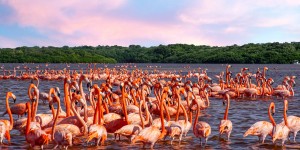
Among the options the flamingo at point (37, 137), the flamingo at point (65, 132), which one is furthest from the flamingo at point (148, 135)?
the flamingo at point (37, 137)

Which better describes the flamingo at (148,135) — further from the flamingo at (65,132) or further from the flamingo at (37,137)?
the flamingo at (37,137)

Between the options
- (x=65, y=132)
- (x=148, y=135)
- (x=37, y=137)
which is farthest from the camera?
(x=148, y=135)

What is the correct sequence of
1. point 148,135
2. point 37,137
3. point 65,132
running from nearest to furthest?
point 37,137 → point 65,132 → point 148,135

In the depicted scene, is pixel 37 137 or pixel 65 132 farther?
pixel 65 132

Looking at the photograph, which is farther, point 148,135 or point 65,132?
point 148,135

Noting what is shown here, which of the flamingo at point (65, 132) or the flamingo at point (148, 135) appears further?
the flamingo at point (148, 135)

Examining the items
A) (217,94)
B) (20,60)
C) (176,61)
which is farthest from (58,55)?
(217,94)

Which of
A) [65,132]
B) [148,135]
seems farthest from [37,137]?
[148,135]

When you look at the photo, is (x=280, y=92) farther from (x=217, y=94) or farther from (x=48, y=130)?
(x=48, y=130)

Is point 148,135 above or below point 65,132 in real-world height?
below

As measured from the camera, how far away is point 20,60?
503ft

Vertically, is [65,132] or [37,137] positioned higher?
[65,132]

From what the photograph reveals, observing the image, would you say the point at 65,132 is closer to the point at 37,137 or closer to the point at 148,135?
the point at 37,137

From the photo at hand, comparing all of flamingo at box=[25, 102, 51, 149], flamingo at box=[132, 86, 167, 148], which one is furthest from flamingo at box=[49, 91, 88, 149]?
flamingo at box=[132, 86, 167, 148]
